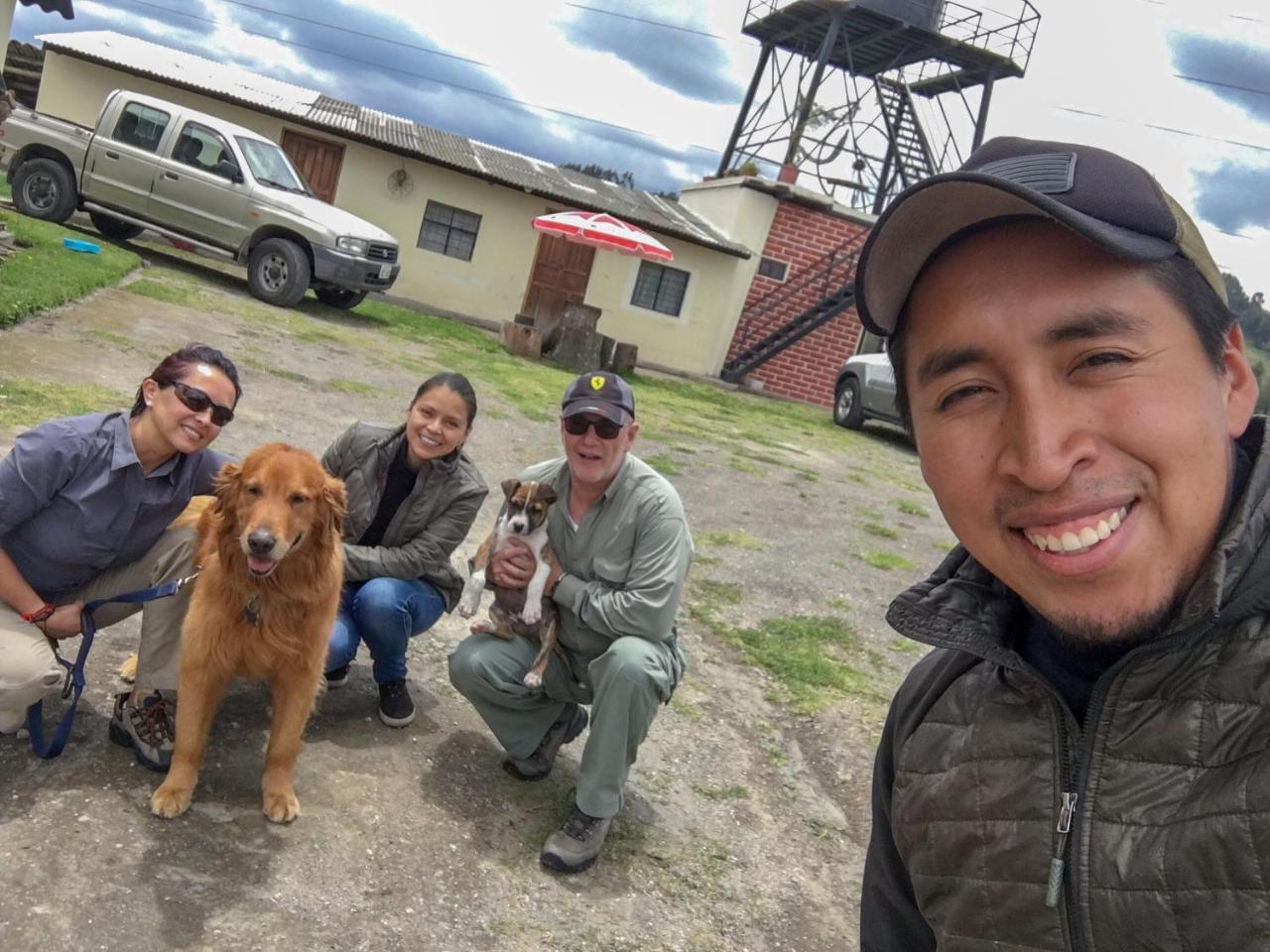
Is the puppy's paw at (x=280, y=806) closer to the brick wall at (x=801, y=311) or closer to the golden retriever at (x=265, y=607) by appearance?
the golden retriever at (x=265, y=607)

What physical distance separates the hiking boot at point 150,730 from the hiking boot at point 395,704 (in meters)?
0.92

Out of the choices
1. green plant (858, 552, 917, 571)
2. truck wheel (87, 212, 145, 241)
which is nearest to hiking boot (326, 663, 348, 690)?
green plant (858, 552, 917, 571)

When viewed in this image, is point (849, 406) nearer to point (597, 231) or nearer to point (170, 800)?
point (597, 231)

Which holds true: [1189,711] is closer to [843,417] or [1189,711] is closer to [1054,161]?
[1054,161]

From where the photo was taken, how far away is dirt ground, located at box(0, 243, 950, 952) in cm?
312

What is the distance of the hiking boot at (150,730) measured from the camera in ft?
12.4

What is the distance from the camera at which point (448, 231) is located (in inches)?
922

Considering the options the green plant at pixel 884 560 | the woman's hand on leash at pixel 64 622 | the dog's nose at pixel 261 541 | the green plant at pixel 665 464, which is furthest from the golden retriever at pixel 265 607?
the green plant at pixel 665 464

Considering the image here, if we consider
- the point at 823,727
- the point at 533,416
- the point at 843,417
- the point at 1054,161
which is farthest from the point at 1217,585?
the point at 843,417

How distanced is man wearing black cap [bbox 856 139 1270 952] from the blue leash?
320 cm

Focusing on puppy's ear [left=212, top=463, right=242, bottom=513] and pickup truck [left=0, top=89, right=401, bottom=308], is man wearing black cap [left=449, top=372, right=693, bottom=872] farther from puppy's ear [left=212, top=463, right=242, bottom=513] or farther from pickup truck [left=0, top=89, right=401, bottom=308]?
pickup truck [left=0, top=89, right=401, bottom=308]

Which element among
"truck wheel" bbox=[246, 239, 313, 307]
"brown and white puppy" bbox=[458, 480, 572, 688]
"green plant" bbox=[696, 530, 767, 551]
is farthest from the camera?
"truck wheel" bbox=[246, 239, 313, 307]

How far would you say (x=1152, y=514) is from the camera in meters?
1.24

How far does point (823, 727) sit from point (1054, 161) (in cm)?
454
